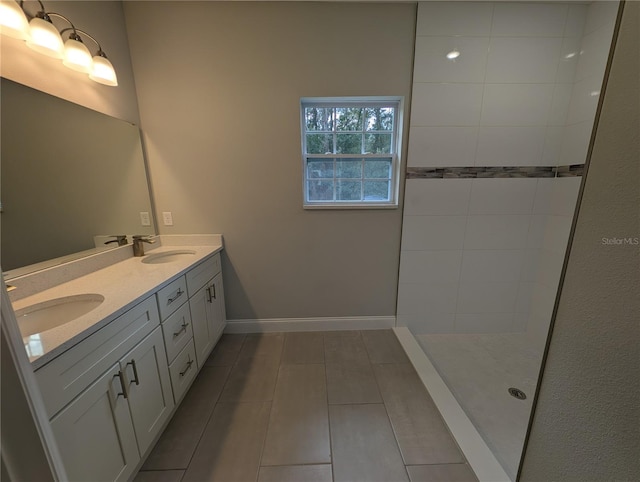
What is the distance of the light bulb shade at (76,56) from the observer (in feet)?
4.32

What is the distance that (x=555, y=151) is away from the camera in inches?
78.0

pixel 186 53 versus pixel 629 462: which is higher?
pixel 186 53

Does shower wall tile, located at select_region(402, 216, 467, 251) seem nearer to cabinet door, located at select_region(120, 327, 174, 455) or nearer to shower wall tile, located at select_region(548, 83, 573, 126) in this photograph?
shower wall tile, located at select_region(548, 83, 573, 126)

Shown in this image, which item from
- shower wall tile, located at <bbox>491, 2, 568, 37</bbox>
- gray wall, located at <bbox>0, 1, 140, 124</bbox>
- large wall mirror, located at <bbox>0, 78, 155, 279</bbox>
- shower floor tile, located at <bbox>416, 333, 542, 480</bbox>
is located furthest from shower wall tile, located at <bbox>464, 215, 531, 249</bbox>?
gray wall, located at <bbox>0, 1, 140, 124</bbox>

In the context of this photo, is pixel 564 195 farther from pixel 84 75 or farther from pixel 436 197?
pixel 84 75

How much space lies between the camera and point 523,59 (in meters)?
1.85

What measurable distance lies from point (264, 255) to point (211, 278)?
485 millimetres

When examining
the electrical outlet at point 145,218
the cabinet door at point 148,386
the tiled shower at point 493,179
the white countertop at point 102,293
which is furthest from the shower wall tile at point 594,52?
the electrical outlet at point 145,218

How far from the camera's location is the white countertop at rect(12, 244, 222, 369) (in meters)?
0.81

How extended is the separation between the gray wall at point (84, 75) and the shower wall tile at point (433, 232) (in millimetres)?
2429

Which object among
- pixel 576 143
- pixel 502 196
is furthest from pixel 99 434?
pixel 576 143

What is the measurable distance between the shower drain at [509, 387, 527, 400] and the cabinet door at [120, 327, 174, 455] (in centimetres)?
227

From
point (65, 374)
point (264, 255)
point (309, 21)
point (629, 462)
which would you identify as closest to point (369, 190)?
point (264, 255)

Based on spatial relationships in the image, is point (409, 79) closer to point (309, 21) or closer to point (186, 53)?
point (309, 21)
